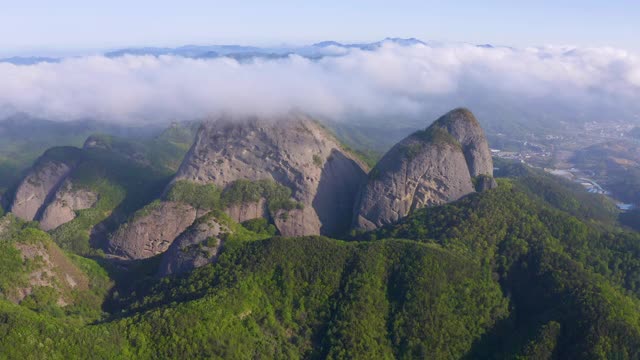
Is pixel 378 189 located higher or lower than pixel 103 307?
higher

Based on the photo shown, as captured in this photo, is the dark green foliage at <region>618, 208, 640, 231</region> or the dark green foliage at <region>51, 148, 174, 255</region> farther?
the dark green foliage at <region>618, 208, 640, 231</region>

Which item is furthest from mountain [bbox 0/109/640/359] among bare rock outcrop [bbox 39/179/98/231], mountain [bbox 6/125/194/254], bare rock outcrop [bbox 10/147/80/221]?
bare rock outcrop [bbox 10/147/80/221]

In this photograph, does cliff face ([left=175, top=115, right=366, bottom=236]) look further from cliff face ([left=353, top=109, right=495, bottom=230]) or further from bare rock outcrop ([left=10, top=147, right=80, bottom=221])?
bare rock outcrop ([left=10, top=147, right=80, bottom=221])

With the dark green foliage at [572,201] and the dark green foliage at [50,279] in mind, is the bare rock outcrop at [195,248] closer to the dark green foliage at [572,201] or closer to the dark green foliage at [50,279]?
the dark green foliage at [50,279]

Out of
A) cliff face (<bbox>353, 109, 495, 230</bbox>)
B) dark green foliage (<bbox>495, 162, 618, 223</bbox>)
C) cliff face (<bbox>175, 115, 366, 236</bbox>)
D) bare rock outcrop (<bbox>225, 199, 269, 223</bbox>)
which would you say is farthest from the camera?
dark green foliage (<bbox>495, 162, 618, 223</bbox>)

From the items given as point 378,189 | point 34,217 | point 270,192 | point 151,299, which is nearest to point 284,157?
point 270,192

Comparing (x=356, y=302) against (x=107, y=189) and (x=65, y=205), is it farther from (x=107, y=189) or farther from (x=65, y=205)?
(x=65, y=205)

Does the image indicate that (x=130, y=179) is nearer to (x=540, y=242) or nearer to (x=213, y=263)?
(x=213, y=263)
